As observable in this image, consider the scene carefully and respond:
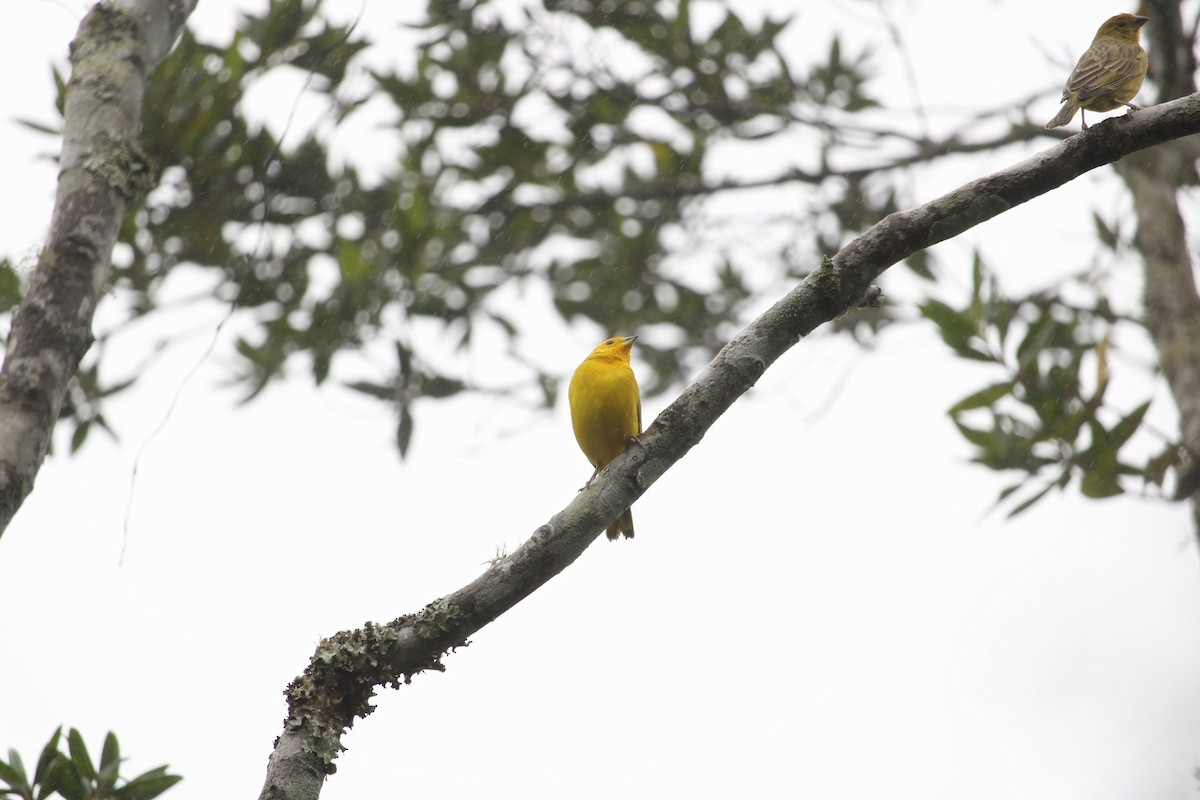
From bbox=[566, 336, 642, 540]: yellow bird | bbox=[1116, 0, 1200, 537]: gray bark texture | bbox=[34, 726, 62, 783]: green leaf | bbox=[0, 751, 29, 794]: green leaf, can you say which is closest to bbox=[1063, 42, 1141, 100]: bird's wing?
bbox=[1116, 0, 1200, 537]: gray bark texture

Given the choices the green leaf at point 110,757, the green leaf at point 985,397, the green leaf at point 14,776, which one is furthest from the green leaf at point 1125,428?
the green leaf at point 14,776

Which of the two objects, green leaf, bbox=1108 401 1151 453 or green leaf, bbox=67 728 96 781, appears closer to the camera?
green leaf, bbox=67 728 96 781

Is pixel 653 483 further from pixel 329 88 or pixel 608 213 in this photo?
pixel 608 213

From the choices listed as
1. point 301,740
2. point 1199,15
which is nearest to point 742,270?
point 1199,15

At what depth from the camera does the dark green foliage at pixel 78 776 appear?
10.7 ft

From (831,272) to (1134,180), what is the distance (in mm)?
4230

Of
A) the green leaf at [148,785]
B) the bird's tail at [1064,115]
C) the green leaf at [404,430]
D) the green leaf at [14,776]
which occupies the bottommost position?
the green leaf at [148,785]

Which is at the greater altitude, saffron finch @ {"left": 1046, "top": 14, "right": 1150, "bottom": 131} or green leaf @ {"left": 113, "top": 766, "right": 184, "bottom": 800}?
saffron finch @ {"left": 1046, "top": 14, "right": 1150, "bottom": 131}

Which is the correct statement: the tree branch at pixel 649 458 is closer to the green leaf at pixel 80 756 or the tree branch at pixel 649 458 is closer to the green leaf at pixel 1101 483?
the green leaf at pixel 80 756

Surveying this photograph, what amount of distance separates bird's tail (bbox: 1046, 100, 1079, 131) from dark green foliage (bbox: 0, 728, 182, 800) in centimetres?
340

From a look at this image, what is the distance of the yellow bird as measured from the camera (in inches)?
199

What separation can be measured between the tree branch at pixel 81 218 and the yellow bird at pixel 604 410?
2.28 meters

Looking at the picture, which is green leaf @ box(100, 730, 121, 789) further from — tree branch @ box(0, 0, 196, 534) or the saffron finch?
the saffron finch

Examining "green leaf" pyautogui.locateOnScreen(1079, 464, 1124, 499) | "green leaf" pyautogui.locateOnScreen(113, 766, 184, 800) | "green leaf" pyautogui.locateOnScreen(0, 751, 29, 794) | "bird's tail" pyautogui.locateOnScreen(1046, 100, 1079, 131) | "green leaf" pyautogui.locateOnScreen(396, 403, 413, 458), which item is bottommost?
"green leaf" pyautogui.locateOnScreen(113, 766, 184, 800)
